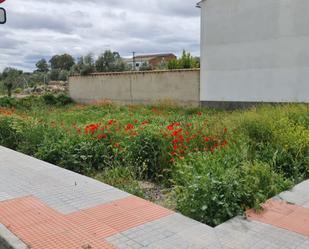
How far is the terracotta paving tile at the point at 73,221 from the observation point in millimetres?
3541

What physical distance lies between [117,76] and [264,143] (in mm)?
16996

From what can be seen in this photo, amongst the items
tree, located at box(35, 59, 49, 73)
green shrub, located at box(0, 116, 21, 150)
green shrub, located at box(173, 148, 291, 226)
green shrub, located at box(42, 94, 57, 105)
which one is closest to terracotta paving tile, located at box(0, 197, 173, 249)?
green shrub, located at box(173, 148, 291, 226)

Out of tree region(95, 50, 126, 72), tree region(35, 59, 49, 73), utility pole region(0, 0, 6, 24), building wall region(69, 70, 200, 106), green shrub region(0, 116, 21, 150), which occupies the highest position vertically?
tree region(35, 59, 49, 73)

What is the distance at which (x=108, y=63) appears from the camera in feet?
126

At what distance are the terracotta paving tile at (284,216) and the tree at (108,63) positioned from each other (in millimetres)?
34600

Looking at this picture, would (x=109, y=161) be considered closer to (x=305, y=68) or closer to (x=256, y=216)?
(x=256, y=216)

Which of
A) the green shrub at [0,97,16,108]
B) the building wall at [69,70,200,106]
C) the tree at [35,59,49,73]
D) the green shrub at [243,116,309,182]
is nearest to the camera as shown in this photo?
the green shrub at [243,116,309,182]

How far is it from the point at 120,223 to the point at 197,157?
70.7 inches

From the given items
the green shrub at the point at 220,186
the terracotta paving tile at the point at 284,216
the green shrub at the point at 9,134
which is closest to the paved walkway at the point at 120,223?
the terracotta paving tile at the point at 284,216

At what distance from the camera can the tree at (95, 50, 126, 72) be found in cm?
3791

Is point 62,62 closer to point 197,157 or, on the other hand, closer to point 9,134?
point 9,134

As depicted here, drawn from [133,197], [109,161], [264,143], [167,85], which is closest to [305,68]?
[167,85]

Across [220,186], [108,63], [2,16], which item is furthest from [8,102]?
[108,63]

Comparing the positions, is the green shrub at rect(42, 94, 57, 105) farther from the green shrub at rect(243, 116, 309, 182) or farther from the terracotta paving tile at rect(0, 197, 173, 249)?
the terracotta paving tile at rect(0, 197, 173, 249)
